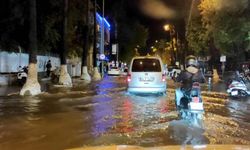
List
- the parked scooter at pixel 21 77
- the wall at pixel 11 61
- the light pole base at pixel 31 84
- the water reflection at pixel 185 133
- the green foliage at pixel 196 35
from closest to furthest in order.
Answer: the water reflection at pixel 185 133
the light pole base at pixel 31 84
the parked scooter at pixel 21 77
the wall at pixel 11 61
the green foliage at pixel 196 35

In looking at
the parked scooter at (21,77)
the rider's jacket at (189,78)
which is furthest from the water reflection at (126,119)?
the parked scooter at (21,77)

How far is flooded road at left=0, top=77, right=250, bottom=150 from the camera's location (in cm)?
1150

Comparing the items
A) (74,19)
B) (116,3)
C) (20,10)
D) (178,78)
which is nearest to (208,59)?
(116,3)

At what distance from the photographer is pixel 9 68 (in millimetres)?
36469

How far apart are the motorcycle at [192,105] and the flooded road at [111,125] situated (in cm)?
25

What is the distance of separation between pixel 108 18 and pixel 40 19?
82.2 m

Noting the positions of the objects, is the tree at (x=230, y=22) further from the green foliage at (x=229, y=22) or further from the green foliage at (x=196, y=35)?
the green foliage at (x=196, y=35)

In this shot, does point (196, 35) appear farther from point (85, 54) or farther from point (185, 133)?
point (185, 133)

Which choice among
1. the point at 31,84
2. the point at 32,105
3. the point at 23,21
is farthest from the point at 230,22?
the point at 32,105

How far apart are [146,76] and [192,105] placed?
10.4 metres

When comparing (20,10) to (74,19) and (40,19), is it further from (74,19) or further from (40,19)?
(74,19)

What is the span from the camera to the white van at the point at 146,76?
984 inches

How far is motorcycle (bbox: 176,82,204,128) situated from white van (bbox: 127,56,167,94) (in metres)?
8.46

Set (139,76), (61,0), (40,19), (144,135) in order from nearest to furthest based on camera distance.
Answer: (144,135), (139,76), (40,19), (61,0)
